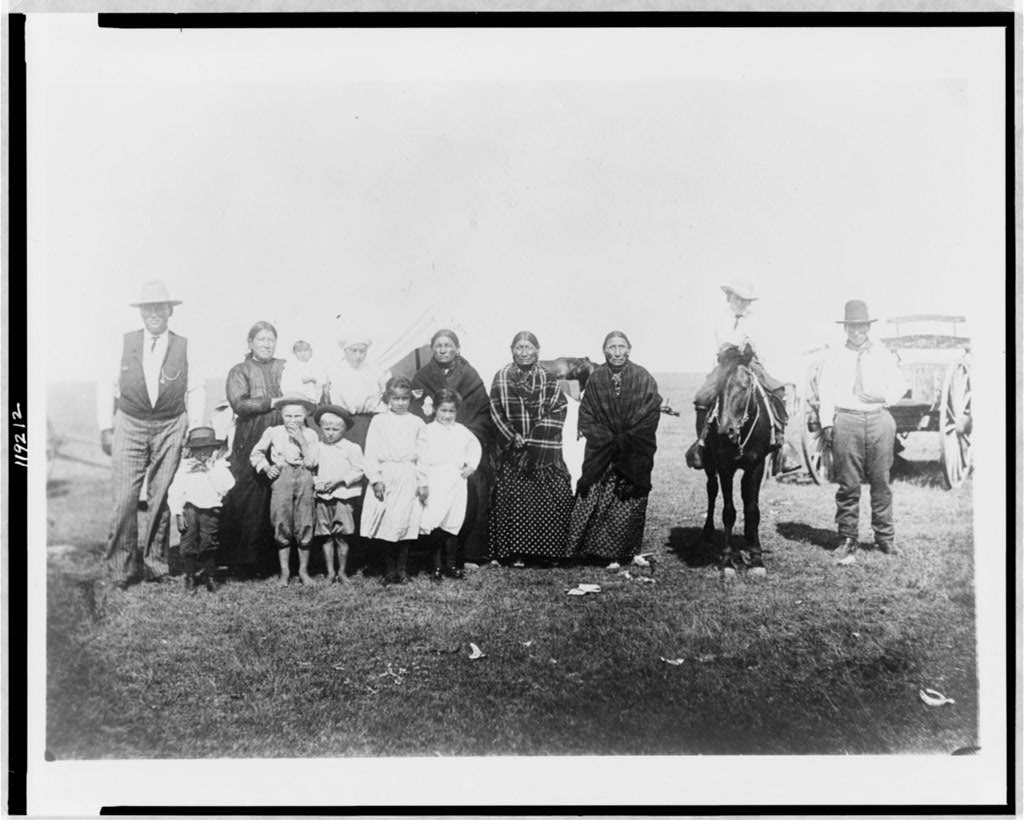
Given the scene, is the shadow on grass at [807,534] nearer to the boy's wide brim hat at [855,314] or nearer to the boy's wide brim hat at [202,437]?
the boy's wide brim hat at [855,314]

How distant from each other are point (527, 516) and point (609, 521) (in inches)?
19.6

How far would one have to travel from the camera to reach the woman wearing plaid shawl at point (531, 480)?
4.18 meters

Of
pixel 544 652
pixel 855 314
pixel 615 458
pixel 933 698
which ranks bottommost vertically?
pixel 933 698

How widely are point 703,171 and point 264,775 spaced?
433cm

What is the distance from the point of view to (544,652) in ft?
13.2

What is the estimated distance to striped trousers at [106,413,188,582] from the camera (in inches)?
161

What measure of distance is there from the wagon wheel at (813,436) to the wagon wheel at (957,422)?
66 centimetres

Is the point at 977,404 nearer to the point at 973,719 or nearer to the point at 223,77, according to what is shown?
the point at 973,719

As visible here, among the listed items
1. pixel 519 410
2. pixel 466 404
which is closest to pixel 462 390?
pixel 466 404

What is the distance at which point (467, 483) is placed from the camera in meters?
4.18

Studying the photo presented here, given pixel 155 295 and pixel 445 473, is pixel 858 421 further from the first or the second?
pixel 155 295

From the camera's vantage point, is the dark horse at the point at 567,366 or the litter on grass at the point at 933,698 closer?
the litter on grass at the point at 933,698

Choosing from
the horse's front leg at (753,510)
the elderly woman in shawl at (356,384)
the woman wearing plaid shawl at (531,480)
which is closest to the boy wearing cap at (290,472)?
the elderly woman in shawl at (356,384)

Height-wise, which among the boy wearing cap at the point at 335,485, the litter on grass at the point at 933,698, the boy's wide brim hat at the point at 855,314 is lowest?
the litter on grass at the point at 933,698
